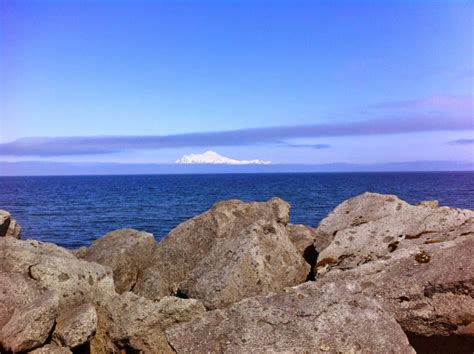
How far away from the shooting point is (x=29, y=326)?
783cm

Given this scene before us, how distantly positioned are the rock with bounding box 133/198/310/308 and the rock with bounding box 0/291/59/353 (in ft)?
8.94

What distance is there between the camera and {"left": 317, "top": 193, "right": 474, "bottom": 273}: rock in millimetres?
9797

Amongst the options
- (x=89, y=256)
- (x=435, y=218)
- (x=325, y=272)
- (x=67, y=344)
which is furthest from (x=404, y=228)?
(x=89, y=256)

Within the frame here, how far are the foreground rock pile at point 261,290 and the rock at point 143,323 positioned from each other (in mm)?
17

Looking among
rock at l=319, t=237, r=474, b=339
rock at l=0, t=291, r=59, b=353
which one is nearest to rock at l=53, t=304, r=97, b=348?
rock at l=0, t=291, r=59, b=353

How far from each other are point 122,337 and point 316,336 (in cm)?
367

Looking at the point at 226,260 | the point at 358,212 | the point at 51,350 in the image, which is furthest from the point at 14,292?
the point at 358,212

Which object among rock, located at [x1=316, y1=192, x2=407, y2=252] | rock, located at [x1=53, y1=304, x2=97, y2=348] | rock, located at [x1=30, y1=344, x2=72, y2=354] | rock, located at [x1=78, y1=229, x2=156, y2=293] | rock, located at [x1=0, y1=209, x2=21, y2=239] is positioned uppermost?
rock, located at [x1=316, y1=192, x2=407, y2=252]

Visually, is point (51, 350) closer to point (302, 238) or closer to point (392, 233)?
point (392, 233)

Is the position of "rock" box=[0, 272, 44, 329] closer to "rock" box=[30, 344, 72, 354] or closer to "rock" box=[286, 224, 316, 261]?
"rock" box=[30, 344, 72, 354]

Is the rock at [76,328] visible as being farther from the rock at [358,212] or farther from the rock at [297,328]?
the rock at [358,212]

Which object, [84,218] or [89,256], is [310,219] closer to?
[84,218]

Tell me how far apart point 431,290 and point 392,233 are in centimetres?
281

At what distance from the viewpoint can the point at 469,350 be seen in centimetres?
748
